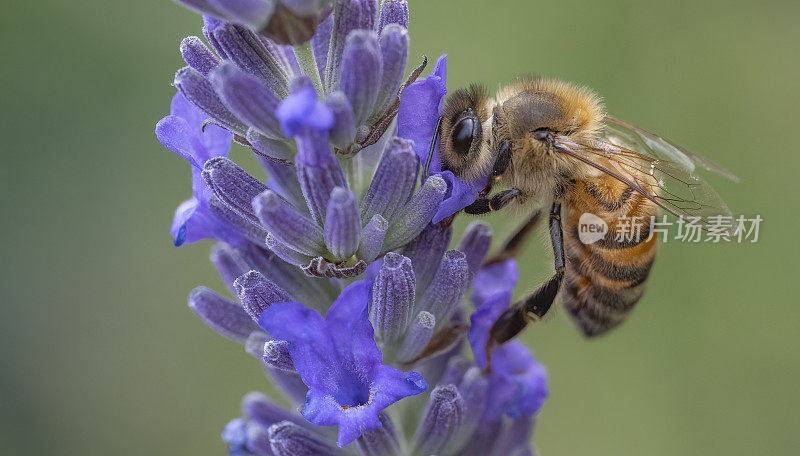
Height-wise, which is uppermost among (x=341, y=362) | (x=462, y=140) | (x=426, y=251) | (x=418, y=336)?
(x=462, y=140)

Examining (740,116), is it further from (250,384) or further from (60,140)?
(60,140)

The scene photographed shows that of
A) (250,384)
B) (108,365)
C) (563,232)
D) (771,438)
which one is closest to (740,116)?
(771,438)

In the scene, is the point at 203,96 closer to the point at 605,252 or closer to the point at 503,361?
the point at 503,361

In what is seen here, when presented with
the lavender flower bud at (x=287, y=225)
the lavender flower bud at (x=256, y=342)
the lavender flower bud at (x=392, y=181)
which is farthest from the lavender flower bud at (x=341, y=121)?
the lavender flower bud at (x=256, y=342)

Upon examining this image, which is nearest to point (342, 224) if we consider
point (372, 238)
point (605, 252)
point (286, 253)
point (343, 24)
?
point (372, 238)

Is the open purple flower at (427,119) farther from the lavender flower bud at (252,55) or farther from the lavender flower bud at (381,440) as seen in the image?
the lavender flower bud at (381,440)

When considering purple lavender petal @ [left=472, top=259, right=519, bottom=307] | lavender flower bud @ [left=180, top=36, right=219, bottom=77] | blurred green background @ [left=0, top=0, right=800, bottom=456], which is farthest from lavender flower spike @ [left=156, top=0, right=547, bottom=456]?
blurred green background @ [left=0, top=0, right=800, bottom=456]
